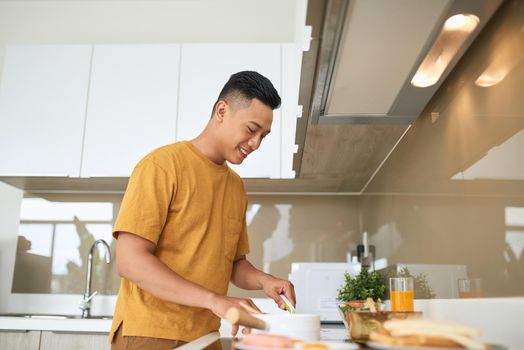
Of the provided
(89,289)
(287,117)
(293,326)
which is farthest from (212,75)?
(293,326)

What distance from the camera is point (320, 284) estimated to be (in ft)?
7.29

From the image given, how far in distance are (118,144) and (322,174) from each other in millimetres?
1046

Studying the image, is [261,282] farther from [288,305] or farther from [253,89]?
[253,89]

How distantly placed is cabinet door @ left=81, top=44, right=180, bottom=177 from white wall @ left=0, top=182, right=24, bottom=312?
74 cm

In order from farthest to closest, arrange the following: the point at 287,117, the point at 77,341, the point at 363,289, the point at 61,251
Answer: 1. the point at 61,251
2. the point at 287,117
3. the point at 77,341
4. the point at 363,289

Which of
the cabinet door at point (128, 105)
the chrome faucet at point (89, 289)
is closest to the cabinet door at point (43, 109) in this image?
the cabinet door at point (128, 105)

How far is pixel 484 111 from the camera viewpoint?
1117 mm

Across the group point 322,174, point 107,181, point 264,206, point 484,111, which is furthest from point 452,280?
point 107,181

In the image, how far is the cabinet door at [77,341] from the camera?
7.05ft

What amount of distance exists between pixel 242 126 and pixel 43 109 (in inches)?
64.4

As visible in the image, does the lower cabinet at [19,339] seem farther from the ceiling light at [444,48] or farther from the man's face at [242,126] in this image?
the ceiling light at [444,48]

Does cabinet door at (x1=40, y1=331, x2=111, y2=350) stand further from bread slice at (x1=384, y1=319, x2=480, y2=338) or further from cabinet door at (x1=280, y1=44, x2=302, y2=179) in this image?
bread slice at (x1=384, y1=319, x2=480, y2=338)

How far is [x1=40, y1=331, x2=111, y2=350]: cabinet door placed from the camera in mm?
2148

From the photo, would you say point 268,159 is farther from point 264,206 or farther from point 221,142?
point 221,142
